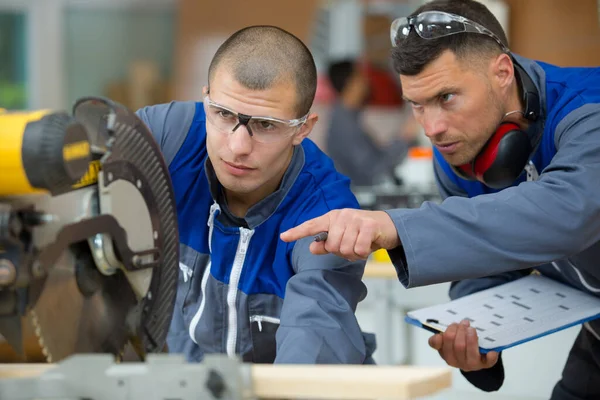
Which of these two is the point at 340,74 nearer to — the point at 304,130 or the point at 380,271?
the point at 380,271

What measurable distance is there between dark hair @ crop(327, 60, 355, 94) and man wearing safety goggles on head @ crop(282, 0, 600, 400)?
17.4 ft

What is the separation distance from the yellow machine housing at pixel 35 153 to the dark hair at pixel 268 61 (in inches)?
24.8

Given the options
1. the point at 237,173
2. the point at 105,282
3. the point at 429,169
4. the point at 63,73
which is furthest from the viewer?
the point at 63,73

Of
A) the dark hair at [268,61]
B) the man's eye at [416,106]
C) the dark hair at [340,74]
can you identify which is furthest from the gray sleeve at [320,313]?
the dark hair at [340,74]

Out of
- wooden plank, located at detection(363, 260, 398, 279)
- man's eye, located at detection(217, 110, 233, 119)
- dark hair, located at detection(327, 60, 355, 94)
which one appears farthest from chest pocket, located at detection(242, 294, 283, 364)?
dark hair, located at detection(327, 60, 355, 94)

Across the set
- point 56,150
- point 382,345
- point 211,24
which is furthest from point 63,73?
point 56,150

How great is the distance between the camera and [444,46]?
2.08 m

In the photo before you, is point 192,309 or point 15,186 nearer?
point 15,186

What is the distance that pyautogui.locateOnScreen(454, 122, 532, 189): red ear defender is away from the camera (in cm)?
203

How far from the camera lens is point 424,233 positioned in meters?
1.63

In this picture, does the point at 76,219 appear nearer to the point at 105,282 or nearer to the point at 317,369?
the point at 105,282

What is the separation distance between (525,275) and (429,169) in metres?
2.30

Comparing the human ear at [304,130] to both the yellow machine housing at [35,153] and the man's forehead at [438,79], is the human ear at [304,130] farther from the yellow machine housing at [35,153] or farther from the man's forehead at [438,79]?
the yellow machine housing at [35,153]

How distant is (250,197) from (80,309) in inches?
25.7
